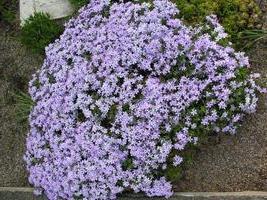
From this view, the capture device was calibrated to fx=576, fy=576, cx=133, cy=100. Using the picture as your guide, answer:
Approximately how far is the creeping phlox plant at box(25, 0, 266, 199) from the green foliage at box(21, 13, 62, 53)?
0.64 metres

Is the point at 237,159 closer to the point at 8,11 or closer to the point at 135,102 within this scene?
the point at 135,102

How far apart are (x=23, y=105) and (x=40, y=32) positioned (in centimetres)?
67

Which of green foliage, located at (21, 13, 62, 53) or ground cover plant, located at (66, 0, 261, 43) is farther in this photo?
green foliage, located at (21, 13, 62, 53)

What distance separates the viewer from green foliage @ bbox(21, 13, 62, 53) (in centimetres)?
507

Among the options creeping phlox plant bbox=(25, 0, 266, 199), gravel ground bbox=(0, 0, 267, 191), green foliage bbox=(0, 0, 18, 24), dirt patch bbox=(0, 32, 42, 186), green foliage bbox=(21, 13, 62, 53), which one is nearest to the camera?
creeping phlox plant bbox=(25, 0, 266, 199)

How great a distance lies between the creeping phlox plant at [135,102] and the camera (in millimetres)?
4016

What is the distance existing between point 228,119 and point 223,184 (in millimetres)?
516

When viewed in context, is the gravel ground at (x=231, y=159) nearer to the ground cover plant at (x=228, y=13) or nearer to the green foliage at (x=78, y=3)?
the ground cover plant at (x=228, y=13)

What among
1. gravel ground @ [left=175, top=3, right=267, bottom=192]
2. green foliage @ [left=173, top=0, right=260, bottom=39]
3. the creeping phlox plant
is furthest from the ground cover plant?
gravel ground @ [left=175, top=3, right=267, bottom=192]

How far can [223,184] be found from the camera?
4.21m

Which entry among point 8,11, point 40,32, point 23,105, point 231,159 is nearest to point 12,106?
point 23,105

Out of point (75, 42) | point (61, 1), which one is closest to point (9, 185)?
point (75, 42)

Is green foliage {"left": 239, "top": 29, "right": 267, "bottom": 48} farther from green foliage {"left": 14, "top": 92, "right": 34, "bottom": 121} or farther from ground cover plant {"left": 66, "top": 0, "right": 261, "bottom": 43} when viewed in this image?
green foliage {"left": 14, "top": 92, "right": 34, "bottom": 121}

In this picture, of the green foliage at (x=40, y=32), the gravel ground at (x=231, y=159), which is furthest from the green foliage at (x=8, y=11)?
the gravel ground at (x=231, y=159)
